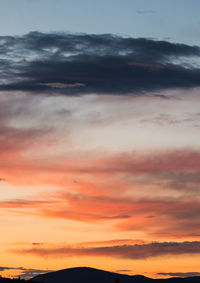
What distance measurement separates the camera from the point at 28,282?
11025 centimetres

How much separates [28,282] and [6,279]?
Result: 5448 mm

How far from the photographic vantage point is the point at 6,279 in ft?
373
